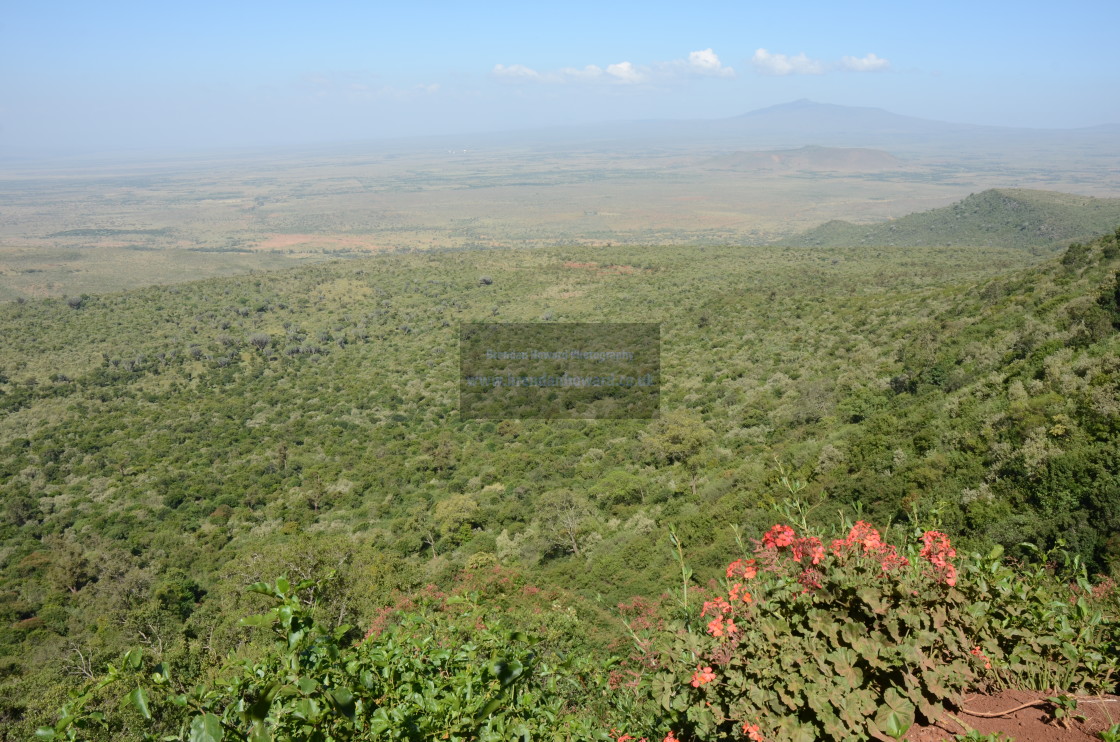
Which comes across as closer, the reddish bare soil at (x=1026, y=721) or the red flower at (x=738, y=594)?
the reddish bare soil at (x=1026, y=721)

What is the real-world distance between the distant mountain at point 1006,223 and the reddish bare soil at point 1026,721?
64102mm

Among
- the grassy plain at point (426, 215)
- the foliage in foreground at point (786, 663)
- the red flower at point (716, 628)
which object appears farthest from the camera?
the grassy plain at point (426, 215)

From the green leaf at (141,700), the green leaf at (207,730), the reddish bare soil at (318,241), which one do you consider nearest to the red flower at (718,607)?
the green leaf at (207,730)

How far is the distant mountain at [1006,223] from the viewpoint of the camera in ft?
184

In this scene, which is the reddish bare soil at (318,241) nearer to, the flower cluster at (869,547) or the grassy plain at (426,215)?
the grassy plain at (426,215)

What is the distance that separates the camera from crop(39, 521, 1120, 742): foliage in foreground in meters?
2.56

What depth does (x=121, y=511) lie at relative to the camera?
23.1 metres

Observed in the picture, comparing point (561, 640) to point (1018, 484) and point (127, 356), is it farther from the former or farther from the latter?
point (127, 356)

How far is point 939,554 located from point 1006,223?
76.4m

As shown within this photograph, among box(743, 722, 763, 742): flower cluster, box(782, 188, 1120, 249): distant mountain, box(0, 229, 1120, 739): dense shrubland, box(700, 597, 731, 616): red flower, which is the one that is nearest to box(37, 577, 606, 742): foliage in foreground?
box(0, 229, 1120, 739): dense shrubland

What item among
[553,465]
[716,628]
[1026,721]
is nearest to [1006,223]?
[553,465]

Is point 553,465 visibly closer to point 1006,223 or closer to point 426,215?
point 1006,223

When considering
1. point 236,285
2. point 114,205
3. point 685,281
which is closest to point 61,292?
point 236,285

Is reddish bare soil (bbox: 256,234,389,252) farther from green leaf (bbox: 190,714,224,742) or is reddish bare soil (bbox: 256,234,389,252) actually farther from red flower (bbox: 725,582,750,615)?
green leaf (bbox: 190,714,224,742)
